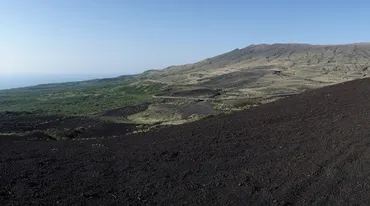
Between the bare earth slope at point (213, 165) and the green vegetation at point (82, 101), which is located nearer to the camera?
the bare earth slope at point (213, 165)

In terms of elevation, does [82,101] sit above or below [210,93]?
below

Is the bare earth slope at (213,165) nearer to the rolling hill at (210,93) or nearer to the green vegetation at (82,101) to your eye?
the rolling hill at (210,93)

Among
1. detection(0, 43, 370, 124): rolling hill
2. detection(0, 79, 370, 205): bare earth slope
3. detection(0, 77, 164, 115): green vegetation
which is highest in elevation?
detection(0, 79, 370, 205): bare earth slope

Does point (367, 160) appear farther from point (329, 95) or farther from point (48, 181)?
point (329, 95)

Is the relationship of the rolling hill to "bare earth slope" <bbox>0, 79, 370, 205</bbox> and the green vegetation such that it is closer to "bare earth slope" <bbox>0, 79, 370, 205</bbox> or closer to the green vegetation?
the green vegetation

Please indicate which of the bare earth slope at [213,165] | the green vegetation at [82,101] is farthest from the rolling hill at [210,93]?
the bare earth slope at [213,165]

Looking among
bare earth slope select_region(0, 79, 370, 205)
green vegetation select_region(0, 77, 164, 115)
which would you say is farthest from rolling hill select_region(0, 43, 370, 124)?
bare earth slope select_region(0, 79, 370, 205)

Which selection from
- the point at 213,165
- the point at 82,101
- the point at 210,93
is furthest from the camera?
the point at 82,101

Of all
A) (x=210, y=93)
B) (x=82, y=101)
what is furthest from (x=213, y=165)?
(x=82, y=101)

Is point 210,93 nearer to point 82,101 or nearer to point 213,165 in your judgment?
point 82,101
